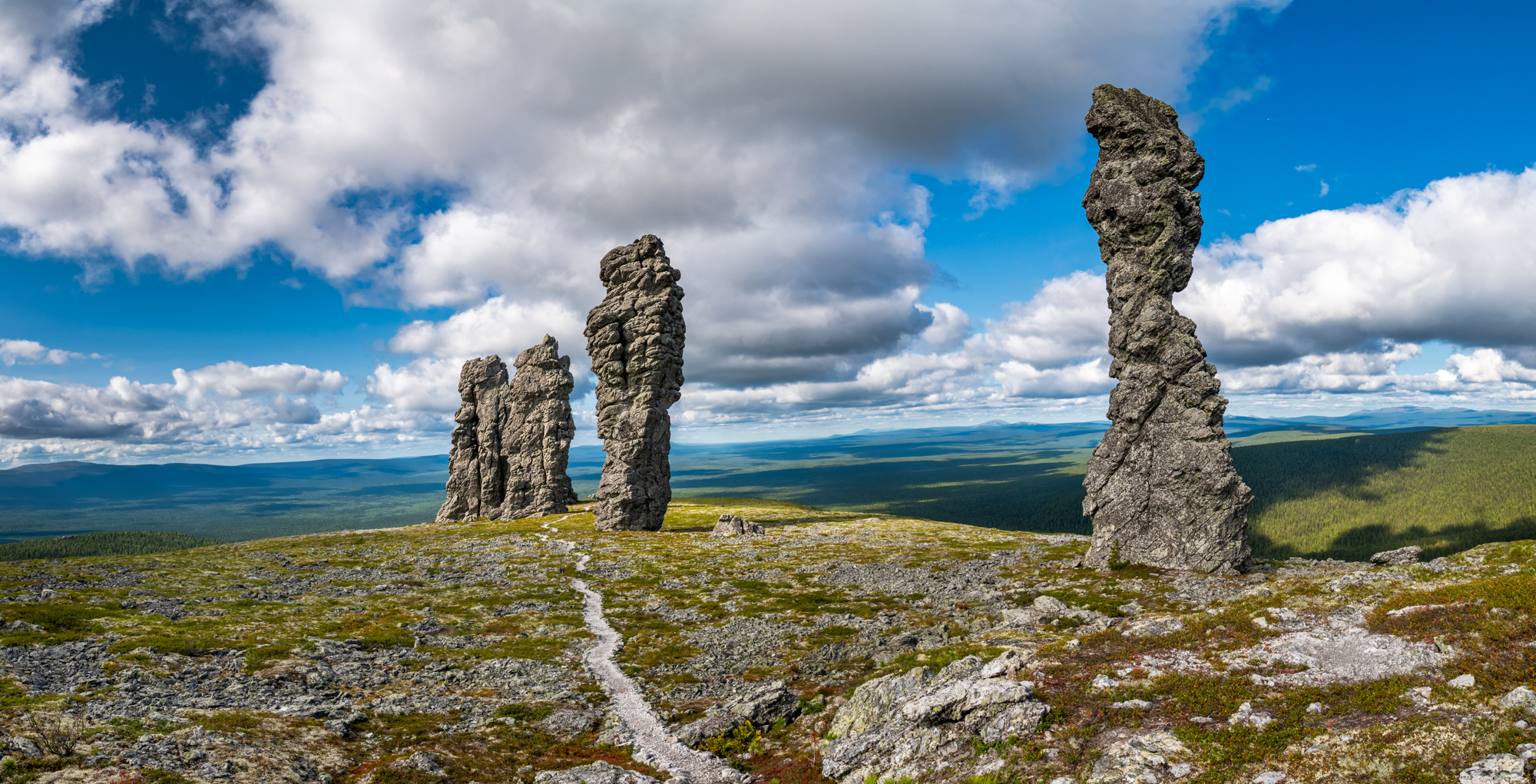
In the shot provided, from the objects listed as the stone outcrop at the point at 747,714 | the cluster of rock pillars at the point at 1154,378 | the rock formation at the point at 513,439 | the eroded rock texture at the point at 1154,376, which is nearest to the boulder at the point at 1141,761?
the stone outcrop at the point at 747,714

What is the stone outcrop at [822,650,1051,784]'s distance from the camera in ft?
68.0

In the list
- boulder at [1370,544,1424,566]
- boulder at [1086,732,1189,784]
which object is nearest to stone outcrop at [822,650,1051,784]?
boulder at [1086,732,1189,784]

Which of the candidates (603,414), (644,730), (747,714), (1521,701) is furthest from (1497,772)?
(603,414)

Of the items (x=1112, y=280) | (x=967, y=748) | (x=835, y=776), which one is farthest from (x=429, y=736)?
(x=1112, y=280)

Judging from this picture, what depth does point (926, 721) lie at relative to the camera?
888 inches

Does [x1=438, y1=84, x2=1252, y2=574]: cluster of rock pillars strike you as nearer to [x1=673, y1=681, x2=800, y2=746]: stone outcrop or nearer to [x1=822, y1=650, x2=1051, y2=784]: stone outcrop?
[x1=822, y1=650, x2=1051, y2=784]: stone outcrop

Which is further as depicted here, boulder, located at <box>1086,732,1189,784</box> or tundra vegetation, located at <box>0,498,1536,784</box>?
tundra vegetation, located at <box>0,498,1536,784</box>

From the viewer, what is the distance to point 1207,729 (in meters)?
18.3

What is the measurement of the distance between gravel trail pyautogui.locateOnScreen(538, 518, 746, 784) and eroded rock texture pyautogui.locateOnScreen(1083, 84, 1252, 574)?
41832 mm

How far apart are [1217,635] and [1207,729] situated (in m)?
9.43

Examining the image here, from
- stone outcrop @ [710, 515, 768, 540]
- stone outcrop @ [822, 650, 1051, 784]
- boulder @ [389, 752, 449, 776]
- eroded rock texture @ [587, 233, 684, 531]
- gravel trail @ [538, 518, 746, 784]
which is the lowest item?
stone outcrop @ [710, 515, 768, 540]

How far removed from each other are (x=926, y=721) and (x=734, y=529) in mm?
77964

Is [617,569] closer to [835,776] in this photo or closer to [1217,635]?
[835,776]

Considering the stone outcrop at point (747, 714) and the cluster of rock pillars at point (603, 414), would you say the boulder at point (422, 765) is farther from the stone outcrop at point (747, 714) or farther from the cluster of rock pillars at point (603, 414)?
the cluster of rock pillars at point (603, 414)
